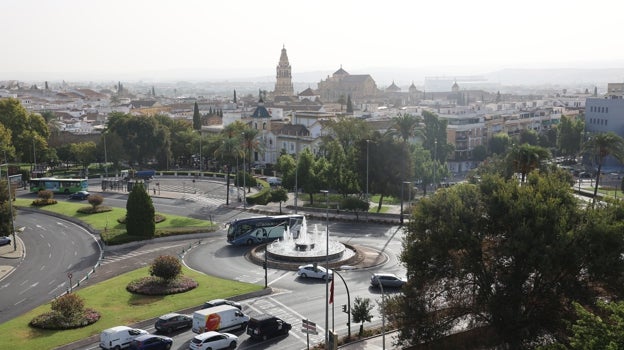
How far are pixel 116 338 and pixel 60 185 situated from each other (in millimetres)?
54418

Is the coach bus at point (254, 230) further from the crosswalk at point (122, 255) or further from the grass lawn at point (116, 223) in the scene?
the grass lawn at point (116, 223)

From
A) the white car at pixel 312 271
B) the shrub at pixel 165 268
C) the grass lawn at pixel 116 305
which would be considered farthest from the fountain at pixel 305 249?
the shrub at pixel 165 268

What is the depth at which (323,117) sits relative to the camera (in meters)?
108

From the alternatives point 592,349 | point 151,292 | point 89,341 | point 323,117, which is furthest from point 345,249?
point 323,117

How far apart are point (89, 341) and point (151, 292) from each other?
25.2 ft

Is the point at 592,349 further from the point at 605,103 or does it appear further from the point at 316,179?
the point at 605,103

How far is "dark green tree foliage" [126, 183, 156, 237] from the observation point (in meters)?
55.1

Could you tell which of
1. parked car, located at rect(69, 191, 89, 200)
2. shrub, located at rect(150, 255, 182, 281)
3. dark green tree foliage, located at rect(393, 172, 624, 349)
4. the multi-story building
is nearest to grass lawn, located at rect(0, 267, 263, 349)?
shrub, located at rect(150, 255, 182, 281)

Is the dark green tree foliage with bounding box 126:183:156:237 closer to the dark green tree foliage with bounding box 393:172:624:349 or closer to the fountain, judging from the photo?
the fountain

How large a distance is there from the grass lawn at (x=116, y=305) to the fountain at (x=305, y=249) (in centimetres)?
691

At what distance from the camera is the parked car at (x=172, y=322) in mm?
34000

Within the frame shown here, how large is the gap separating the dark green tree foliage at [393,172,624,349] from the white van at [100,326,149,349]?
1342 centimetres

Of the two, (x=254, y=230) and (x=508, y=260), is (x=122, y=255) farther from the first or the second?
(x=508, y=260)

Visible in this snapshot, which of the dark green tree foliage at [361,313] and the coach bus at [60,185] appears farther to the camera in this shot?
the coach bus at [60,185]
